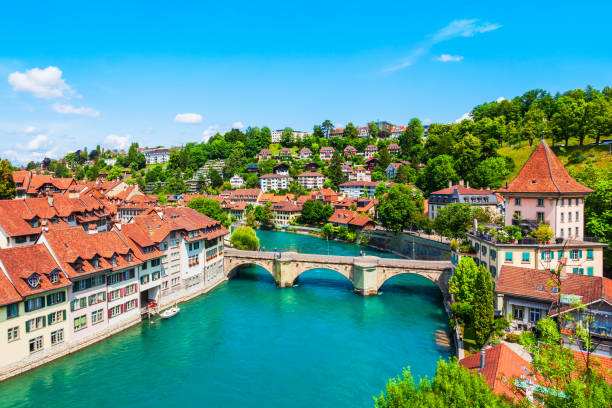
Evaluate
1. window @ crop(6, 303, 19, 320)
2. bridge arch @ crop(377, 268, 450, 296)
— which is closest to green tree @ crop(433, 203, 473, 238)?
bridge arch @ crop(377, 268, 450, 296)

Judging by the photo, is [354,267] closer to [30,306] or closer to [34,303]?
[34,303]

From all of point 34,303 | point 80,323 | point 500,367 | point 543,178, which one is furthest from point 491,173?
point 34,303

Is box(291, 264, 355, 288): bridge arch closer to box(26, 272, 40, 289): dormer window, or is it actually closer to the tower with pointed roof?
the tower with pointed roof

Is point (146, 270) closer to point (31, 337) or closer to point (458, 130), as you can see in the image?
point (31, 337)

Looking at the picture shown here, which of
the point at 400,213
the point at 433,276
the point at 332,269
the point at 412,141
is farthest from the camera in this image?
the point at 412,141

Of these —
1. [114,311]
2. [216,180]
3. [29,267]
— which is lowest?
[114,311]

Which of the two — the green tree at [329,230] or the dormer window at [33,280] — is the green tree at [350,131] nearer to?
the green tree at [329,230]

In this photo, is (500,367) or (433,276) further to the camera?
(433,276)
